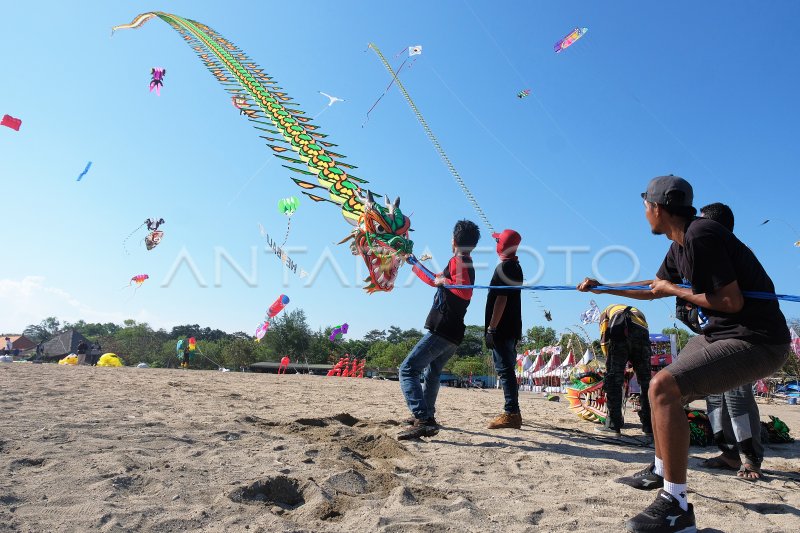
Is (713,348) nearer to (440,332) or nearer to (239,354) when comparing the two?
(440,332)

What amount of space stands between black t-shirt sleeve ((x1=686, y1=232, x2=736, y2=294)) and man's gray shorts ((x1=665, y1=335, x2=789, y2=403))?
0.31m

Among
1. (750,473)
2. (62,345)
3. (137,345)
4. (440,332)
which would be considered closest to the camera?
(750,473)

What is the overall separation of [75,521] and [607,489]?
2.68 meters

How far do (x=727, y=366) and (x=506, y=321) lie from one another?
2542mm

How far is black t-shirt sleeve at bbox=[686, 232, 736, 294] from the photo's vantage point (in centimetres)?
225

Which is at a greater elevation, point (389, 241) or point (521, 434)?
point (389, 241)

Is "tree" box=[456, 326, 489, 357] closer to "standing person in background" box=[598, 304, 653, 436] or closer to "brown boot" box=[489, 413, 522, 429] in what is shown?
"standing person in background" box=[598, 304, 653, 436]

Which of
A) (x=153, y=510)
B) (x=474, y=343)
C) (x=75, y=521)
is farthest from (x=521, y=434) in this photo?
(x=474, y=343)

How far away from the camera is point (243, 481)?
263 centimetres

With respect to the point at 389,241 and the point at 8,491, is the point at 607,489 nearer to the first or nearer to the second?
the point at 8,491

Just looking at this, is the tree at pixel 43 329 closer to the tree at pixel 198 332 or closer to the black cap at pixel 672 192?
the tree at pixel 198 332

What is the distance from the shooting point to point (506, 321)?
189 inches

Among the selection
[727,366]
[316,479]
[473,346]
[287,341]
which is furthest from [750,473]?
[473,346]

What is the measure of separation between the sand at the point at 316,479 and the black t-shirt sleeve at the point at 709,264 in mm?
1145
